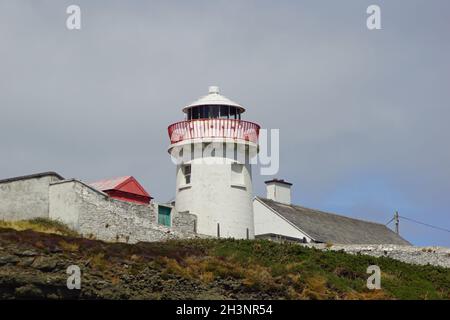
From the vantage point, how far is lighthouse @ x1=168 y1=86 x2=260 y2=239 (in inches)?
2074

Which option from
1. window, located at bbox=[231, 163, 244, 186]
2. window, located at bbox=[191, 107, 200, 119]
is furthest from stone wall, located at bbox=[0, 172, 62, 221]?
window, located at bbox=[231, 163, 244, 186]

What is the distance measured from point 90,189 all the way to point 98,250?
28.0ft

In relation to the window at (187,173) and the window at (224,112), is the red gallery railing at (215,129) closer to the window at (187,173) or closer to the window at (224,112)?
the window at (224,112)

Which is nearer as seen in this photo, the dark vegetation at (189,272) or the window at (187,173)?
the dark vegetation at (189,272)

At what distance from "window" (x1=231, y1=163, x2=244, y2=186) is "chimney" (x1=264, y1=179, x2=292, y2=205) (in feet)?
40.2

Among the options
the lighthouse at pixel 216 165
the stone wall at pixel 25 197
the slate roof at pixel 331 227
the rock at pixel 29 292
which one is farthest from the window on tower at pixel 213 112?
the rock at pixel 29 292

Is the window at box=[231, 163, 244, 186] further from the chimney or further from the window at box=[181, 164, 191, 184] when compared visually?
the chimney

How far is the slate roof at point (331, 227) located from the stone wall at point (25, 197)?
15.5m

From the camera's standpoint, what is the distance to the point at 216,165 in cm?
5284

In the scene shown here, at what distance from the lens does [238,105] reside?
177ft

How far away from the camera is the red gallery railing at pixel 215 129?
5294 cm

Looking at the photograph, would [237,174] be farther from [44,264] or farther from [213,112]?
[44,264]
